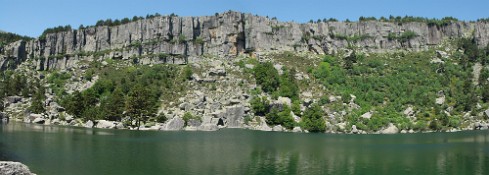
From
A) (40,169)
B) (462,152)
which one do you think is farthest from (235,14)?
(40,169)

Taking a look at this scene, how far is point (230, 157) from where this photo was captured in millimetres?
59812

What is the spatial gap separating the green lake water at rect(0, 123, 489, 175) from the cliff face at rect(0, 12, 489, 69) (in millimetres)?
96816

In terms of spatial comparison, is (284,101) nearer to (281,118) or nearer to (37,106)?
(281,118)

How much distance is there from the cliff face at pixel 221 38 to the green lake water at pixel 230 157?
9682 centimetres

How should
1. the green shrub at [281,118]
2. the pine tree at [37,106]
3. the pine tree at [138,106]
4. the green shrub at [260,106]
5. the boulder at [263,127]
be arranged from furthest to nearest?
the green shrub at [260,106], the pine tree at [37,106], the green shrub at [281,118], the boulder at [263,127], the pine tree at [138,106]

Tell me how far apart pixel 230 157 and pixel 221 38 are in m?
118

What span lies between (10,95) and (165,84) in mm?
47772

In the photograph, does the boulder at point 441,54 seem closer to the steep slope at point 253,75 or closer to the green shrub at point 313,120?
the steep slope at point 253,75

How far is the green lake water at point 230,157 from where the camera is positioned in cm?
4995

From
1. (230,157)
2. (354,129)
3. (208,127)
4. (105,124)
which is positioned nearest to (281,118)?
(354,129)

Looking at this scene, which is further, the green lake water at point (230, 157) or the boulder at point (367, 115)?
the boulder at point (367, 115)

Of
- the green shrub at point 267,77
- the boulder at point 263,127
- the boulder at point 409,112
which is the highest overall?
the green shrub at point 267,77

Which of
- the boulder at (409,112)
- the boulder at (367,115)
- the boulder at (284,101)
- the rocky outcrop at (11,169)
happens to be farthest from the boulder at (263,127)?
the rocky outcrop at (11,169)

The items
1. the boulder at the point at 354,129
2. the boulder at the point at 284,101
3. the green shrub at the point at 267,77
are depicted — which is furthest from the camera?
the green shrub at the point at 267,77
